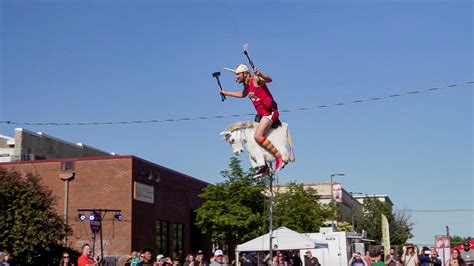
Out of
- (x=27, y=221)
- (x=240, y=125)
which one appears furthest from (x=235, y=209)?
(x=240, y=125)

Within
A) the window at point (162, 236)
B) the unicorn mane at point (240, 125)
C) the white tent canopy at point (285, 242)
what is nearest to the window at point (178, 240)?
the window at point (162, 236)

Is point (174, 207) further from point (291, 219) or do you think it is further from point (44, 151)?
point (44, 151)

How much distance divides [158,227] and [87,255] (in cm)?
2706

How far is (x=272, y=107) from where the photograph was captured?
1038cm

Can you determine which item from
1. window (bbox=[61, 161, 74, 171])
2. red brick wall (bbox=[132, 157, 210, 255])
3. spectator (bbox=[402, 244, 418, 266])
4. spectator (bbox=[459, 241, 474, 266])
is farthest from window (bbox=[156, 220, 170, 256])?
spectator (bbox=[459, 241, 474, 266])

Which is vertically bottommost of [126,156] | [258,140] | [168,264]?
[168,264]

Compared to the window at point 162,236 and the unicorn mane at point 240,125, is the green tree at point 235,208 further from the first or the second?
the unicorn mane at point 240,125

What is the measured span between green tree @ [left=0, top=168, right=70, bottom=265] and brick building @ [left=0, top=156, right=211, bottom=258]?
284 cm

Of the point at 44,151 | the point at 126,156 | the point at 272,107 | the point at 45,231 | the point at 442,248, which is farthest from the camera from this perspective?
the point at 44,151

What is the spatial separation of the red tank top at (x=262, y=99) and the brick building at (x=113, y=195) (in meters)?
24.9

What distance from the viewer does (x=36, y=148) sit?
156 ft

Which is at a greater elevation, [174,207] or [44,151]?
[44,151]

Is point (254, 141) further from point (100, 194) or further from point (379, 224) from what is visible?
point (379, 224)

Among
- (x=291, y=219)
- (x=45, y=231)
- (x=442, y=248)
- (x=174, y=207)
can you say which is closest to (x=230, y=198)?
(x=174, y=207)
